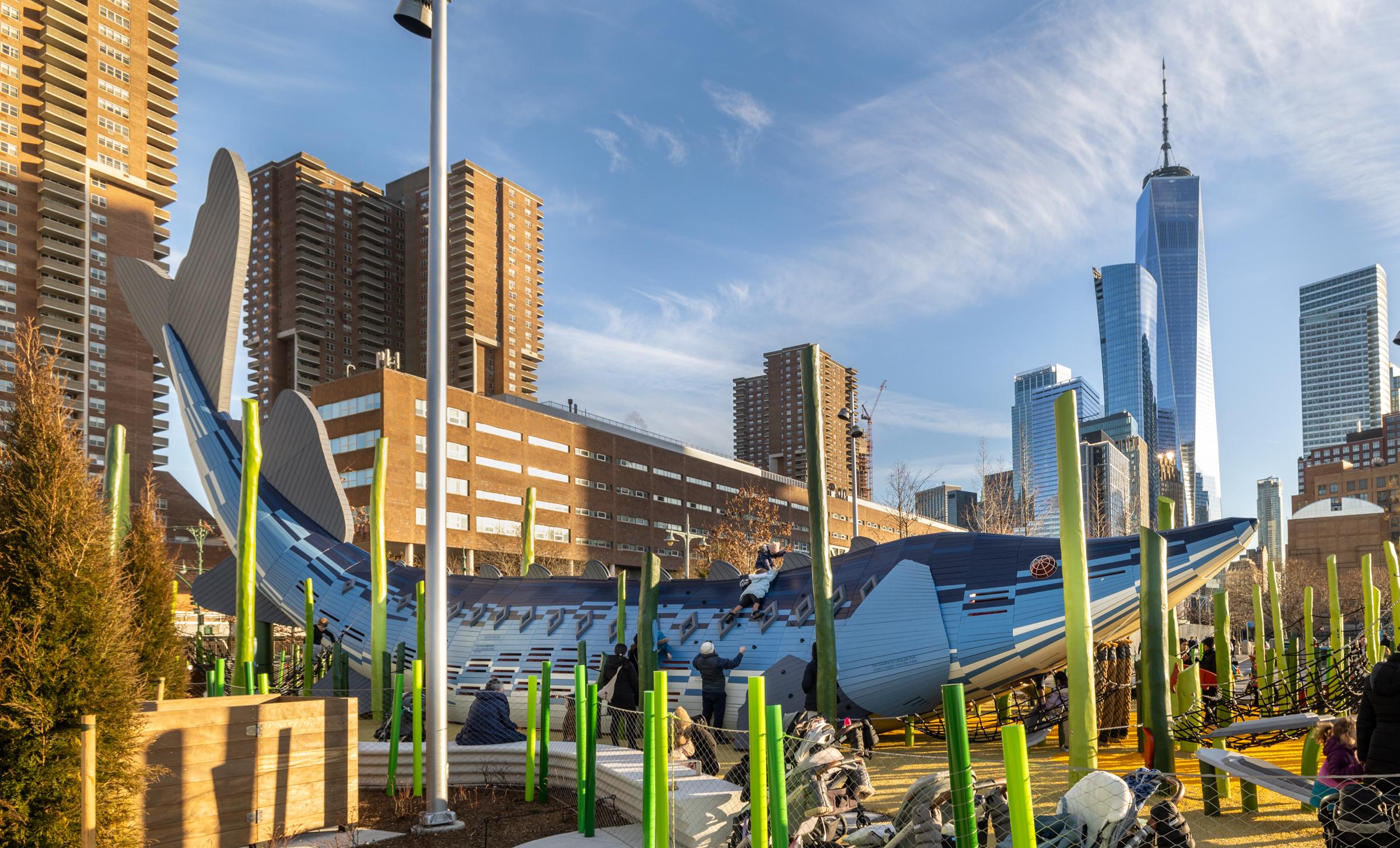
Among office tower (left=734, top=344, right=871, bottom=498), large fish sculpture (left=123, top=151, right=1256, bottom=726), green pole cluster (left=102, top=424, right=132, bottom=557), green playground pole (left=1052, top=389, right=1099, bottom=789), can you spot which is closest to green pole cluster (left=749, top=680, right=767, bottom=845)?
green playground pole (left=1052, top=389, right=1099, bottom=789)

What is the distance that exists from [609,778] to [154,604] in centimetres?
811

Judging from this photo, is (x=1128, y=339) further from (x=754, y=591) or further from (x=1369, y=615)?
(x=754, y=591)

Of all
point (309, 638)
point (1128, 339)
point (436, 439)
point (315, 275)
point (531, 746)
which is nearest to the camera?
point (436, 439)

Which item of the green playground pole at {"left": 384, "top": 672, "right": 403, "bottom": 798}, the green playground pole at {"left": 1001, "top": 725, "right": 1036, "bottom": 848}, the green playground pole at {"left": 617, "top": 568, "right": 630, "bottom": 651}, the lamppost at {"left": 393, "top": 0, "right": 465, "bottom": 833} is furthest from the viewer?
the green playground pole at {"left": 617, "top": 568, "right": 630, "bottom": 651}

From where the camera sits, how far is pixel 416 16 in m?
10.7

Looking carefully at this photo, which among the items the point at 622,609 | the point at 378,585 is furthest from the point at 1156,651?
the point at 378,585

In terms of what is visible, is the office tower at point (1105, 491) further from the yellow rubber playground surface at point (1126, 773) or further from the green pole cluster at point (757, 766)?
the green pole cluster at point (757, 766)

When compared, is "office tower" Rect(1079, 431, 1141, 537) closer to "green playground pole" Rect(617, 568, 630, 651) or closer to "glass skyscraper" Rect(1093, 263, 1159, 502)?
"green playground pole" Rect(617, 568, 630, 651)

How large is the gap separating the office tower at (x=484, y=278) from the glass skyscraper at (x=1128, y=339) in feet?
372

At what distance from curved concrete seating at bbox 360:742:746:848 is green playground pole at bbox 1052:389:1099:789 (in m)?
3.23

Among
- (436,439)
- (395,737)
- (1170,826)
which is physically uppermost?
(436,439)

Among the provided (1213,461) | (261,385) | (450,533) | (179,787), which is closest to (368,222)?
(261,385)

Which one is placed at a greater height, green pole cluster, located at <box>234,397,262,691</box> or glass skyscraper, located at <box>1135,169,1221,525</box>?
glass skyscraper, located at <box>1135,169,1221,525</box>

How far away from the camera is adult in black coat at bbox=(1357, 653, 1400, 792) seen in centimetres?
691
